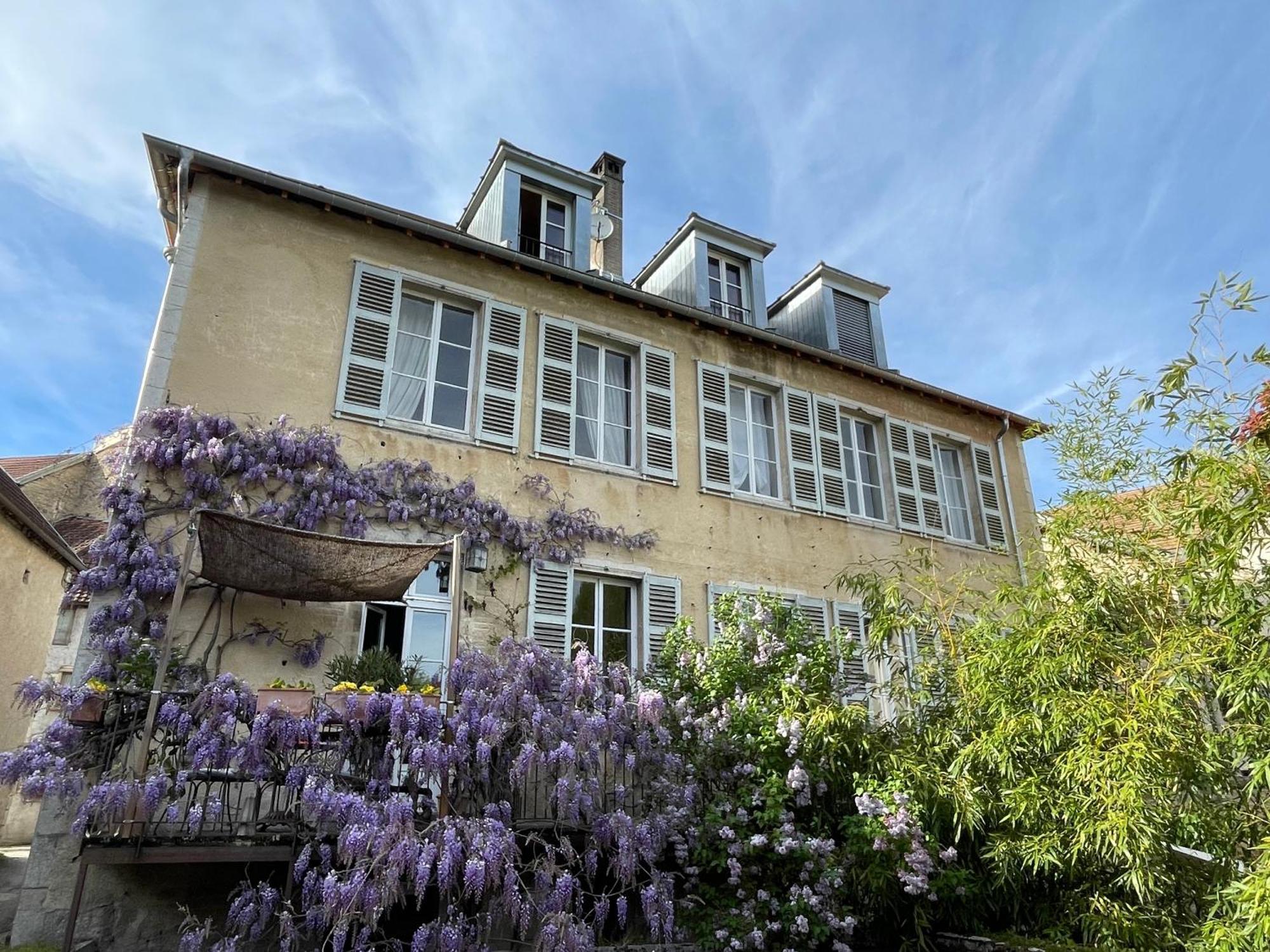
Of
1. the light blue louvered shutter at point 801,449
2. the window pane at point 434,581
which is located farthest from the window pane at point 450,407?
the light blue louvered shutter at point 801,449

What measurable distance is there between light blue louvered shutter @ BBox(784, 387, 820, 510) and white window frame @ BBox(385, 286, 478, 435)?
11.8 feet

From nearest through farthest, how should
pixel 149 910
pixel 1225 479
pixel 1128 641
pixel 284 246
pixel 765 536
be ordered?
1. pixel 1225 479
2. pixel 149 910
3. pixel 1128 641
4. pixel 284 246
5. pixel 765 536

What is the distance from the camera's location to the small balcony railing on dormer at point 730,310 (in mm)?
10719

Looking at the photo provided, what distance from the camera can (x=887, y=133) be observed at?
25.0 feet

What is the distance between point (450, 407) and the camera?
7.78 metres

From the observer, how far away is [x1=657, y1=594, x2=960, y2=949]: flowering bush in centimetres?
566

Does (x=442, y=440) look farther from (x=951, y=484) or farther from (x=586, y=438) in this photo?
(x=951, y=484)

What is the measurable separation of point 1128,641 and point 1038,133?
4.47 m

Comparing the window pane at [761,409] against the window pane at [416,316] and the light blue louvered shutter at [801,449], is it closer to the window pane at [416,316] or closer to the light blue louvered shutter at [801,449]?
the light blue louvered shutter at [801,449]

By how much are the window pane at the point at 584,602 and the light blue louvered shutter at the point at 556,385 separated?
3.96ft

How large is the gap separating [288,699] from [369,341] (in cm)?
342

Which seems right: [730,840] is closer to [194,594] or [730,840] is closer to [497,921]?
[497,921]

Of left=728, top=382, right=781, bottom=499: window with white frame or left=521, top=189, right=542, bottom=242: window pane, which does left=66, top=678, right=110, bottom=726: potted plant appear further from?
left=521, top=189, right=542, bottom=242: window pane

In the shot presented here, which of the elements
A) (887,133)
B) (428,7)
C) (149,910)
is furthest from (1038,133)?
(149,910)
